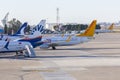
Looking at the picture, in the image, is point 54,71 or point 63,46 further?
point 63,46

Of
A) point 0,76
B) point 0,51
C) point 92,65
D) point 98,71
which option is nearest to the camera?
point 0,76

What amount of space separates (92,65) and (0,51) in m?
15.1

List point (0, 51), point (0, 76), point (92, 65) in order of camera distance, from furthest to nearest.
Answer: point (0, 51) < point (92, 65) < point (0, 76)

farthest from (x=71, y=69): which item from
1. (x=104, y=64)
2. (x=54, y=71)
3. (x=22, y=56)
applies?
(x=22, y=56)

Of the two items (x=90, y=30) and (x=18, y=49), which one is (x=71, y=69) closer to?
(x=18, y=49)

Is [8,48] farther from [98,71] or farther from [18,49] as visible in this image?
[98,71]

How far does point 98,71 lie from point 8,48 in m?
18.8

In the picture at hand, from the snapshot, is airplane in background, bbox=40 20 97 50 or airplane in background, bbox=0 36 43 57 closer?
airplane in background, bbox=0 36 43 57

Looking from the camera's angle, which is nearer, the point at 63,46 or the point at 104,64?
the point at 104,64

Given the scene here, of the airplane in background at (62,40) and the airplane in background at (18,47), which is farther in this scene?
the airplane in background at (62,40)

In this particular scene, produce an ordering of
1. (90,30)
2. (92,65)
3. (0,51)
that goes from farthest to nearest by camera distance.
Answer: (90,30) < (0,51) < (92,65)

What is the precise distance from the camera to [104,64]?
4125 cm

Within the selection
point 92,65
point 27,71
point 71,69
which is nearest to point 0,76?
point 27,71

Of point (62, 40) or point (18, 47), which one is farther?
point (62, 40)
